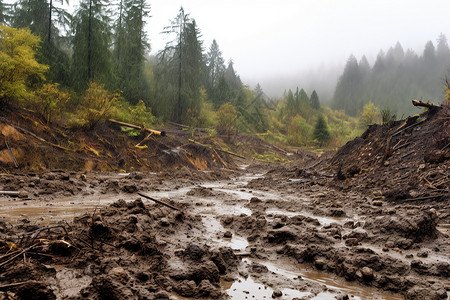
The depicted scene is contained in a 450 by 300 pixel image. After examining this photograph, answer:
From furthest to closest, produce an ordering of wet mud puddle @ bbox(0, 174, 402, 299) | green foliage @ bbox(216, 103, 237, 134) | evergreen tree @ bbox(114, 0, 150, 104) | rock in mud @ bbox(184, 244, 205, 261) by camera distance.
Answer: green foliage @ bbox(216, 103, 237, 134), evergreen tree @ bbox(114, 0, 150, 104), rock in mud @ bbox(184, 244, 205, 261), wet mud puddle @ bbox(0, 174, 402, 299)

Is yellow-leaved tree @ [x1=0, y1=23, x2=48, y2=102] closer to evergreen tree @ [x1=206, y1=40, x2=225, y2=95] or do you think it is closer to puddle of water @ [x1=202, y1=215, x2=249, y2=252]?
puddle of water @ [x1=202, y1=215, x2=249, y2=252]

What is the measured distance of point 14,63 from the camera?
457 inches

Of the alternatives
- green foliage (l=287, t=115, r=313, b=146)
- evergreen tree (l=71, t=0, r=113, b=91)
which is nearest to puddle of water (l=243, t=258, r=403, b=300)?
evergreen tree (l=71, t=0, r=113, b=91)

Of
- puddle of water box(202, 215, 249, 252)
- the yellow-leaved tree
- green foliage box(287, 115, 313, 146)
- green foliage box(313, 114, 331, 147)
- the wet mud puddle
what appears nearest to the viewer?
the wet mud puddle

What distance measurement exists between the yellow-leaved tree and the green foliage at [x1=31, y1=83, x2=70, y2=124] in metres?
0.79

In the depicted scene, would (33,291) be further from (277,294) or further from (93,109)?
(93,109)

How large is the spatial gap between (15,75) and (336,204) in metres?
14.1

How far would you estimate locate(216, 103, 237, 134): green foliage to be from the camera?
33531mm

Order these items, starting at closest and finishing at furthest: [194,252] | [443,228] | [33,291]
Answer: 1. [33,291]
2. [194,252]
3. [443,228]

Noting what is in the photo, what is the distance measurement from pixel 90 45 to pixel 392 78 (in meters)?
137

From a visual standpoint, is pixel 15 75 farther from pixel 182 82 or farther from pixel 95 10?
pixel 182 82

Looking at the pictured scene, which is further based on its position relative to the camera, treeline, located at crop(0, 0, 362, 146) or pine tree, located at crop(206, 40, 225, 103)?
pine tree, located at crop(206, 40, 225, 103)

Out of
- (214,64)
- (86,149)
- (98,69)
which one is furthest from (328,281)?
(214,64)

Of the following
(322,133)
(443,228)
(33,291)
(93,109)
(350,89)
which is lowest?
(443,228)
